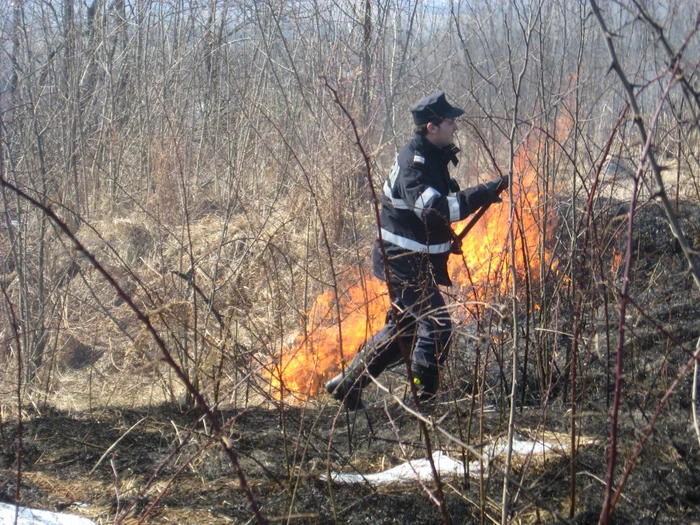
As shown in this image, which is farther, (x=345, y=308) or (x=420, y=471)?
(x=345, y=308)

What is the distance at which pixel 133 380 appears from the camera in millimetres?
6742

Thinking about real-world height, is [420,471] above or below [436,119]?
below

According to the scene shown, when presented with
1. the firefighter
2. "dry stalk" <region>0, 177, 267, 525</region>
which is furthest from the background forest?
the firefighter

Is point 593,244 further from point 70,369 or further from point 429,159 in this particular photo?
point 70,369

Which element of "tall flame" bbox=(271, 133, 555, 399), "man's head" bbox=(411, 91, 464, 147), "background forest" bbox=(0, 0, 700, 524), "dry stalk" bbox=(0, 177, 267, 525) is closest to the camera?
"dry stalk" bbox=(0, 177, 267, 525)

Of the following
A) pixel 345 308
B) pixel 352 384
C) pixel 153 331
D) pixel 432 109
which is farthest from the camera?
pixel 345 308

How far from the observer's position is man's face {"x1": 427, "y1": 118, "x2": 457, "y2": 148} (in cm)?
439

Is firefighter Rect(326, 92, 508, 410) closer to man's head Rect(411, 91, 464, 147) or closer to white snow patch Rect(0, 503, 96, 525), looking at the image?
man's head Rect(411, 91, 464, 147)

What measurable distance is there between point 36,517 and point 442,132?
3.07 meters

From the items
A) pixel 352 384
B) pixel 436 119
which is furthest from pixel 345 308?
pixel 352 384

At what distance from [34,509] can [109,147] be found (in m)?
7.19

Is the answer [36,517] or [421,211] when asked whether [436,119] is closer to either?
[421,211]

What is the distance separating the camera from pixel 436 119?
439cm

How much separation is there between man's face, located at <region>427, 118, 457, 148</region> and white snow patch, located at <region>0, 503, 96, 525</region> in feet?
9.53
